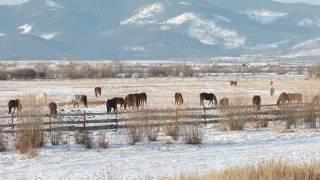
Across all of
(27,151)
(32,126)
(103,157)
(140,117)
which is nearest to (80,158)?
(103,157)

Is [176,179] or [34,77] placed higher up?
[34,77]

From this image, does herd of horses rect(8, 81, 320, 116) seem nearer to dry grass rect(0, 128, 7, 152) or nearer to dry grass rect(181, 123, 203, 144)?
dry grass rect(181, 123, 203, 144)

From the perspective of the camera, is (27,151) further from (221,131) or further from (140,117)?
(221,131)

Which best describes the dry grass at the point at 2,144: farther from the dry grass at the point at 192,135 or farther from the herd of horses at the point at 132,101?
the herd of horses at the point at 132,101

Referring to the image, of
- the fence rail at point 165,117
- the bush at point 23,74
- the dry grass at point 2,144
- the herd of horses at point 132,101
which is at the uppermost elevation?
the bush at point 23,74

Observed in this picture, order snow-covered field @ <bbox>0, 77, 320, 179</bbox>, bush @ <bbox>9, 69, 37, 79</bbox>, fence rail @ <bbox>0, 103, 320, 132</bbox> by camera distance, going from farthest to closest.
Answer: bush @ <bbox>9, 69, 37, 79</bbox> < fence rail @ <bbox>0, 103, 320, 132</bbox> < snow-covered field @ <bbox>0, 77, 320, 179</bbox>

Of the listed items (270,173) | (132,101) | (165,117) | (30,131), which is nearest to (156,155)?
(30,131)

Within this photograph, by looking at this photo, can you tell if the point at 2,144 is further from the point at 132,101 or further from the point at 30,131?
the point at 132,101

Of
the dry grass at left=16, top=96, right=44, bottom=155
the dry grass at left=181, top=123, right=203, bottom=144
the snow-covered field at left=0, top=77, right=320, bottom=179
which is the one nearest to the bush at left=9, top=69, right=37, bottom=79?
the snow-covered field at left=0, top=77, right=320, bottom=179

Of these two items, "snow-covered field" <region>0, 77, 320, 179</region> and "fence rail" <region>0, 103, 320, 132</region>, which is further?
"fence rail" <region>0, 103, 320, 132</region>

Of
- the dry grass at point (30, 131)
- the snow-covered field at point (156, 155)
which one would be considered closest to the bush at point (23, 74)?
the snow-covered field at point (156, 155)

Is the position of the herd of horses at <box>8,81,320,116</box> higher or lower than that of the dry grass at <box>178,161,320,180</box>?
higher

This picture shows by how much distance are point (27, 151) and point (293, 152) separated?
8.14 meters

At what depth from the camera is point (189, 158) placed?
20.3 m
